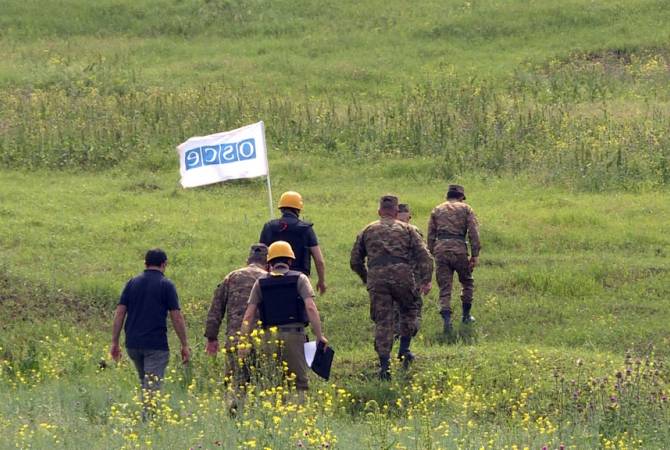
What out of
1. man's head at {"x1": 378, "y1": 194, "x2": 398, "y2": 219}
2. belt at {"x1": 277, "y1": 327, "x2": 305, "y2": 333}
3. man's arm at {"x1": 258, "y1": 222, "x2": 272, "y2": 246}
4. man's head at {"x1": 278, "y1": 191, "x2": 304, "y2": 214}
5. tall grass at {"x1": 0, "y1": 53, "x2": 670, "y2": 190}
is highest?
tall grass at {"x1": 0, "y1": 53, "x2": 670, "y2": 190}

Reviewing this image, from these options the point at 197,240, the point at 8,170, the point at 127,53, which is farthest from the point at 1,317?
the point at 127,53

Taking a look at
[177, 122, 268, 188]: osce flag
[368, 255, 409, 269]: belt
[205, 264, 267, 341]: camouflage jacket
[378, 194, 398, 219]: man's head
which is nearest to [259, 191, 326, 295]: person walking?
[368, 255, 409, 269]: belt

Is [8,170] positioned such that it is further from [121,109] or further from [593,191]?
[593,191]

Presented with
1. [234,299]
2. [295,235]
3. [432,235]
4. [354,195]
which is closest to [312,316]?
[234,299]

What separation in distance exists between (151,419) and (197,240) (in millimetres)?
9853

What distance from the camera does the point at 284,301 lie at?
11.7 m

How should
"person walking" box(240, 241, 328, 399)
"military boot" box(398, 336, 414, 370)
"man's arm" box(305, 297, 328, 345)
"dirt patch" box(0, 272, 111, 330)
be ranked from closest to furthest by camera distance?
"man's arm" box(305, 297, 328, 345)
"person walking" box(240, 241, 328, 399)
"military boot" box(398, 336, 414, 370)
"dirt patch" box(0, 272, 111, 330)

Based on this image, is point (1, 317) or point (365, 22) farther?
point (365, 22)

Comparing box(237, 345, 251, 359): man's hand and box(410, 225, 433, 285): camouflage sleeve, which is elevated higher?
box(410, 225, 433, 285): camouflage sleeve

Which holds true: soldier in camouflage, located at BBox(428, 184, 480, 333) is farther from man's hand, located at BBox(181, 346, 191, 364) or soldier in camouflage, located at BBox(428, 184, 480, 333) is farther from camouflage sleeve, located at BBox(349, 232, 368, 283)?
man's hand, located at BBox(181, 346, 191, 364)

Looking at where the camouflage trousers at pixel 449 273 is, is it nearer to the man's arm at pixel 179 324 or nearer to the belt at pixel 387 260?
the belt at pixel 387 260

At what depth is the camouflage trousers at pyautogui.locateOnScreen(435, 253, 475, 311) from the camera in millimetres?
16000

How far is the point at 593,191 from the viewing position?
23.0 meters

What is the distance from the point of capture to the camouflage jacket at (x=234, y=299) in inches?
497
